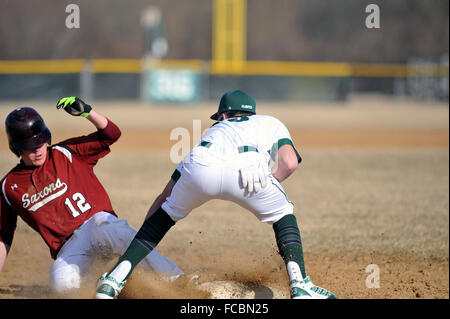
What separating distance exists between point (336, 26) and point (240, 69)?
18556mm

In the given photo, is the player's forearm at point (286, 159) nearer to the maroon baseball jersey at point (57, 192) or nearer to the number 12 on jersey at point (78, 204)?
the maroon baseball jersey at point (57, 192)

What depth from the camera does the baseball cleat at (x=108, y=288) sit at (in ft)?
11.1

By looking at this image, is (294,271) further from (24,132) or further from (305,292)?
(24,132)

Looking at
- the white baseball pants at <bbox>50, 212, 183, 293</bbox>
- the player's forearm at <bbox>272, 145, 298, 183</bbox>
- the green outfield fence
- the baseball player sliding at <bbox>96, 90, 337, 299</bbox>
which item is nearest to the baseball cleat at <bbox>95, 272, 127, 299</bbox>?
the baseball player sliding at <bbox>96, 90, 337, 299</bbox>

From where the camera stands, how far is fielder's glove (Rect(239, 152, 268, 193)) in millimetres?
3357

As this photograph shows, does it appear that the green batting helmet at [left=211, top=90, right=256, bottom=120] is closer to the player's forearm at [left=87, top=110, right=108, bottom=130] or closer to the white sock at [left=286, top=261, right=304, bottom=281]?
the player's forearm at [left=87, top=110, right=108, bottom=130]

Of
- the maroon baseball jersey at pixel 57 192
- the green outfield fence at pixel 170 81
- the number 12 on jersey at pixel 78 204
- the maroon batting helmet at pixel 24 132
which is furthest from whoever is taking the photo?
the green outfield fence at pixel 170 81

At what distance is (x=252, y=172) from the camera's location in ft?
11.0

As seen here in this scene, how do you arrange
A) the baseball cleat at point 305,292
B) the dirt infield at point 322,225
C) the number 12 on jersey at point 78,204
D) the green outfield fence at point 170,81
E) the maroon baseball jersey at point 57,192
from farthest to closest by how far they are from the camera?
1. the green outfield fence at point 170,81
2. the dirt infield at point 322,225
3. the number 12 on jersey at point 78,204
4. the maroon baseball jersey at point 57,192
5. the baseball cleat at point 305,292

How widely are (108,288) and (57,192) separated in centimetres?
79

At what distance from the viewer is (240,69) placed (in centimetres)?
2219

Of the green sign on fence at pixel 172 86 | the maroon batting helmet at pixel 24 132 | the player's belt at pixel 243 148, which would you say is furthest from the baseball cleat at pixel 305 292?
the green sign on fence at pixel 172 86
